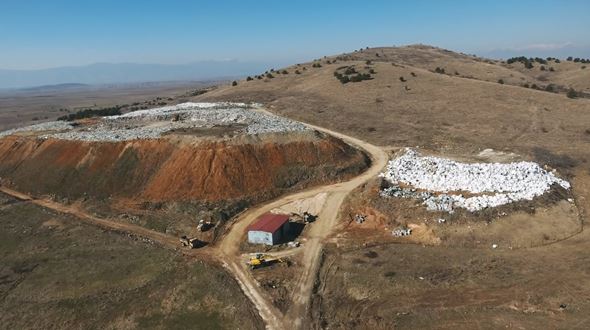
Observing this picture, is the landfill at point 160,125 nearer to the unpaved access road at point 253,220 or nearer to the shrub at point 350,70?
the unpaved access road at point 253,220

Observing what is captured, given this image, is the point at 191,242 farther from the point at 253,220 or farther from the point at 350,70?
the point at 350,70

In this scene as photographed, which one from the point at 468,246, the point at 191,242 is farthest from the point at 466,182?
the point at 191,242

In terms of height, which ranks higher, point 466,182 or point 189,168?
point 189,168

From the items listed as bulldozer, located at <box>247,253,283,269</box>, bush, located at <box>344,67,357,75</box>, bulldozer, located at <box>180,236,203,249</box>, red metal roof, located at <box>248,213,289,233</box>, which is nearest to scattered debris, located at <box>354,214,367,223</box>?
red metal roof, located at <box>248,213,289,233</box>

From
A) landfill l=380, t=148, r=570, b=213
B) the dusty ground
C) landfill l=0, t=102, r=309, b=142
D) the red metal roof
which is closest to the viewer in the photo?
the dusty ground

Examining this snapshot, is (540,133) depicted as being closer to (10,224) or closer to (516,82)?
(516,82)

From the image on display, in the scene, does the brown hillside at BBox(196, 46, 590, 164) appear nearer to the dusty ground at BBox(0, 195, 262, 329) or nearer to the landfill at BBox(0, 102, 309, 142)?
the landfill at BBox(0, 102, 309, 142)
